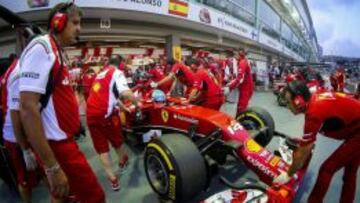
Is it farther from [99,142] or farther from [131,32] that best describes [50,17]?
[131,32]

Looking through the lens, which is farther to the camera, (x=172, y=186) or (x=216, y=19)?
(x=216, y=19)

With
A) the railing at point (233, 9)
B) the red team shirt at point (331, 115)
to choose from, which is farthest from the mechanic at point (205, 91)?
the railing at point (233, 9)

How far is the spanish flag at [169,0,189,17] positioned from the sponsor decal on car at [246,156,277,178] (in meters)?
9.72

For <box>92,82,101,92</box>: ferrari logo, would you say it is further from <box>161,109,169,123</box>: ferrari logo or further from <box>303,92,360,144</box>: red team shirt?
<box>303,92,360,144</box>: red team shirt

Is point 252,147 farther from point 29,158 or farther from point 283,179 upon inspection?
point 29,158

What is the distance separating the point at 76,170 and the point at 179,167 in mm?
1213

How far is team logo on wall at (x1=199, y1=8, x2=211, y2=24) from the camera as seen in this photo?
48.4 ft

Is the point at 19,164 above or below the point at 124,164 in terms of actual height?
above

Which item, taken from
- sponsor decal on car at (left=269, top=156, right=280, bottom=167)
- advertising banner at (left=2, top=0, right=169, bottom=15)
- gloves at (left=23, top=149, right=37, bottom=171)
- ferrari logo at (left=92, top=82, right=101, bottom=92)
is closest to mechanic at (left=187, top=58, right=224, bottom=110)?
ferrari logo at (left=92, top=82, right=101, bottom=92)

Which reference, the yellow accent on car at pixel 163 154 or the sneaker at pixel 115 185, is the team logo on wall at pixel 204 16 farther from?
the yellow accent on car at pixel 163 154

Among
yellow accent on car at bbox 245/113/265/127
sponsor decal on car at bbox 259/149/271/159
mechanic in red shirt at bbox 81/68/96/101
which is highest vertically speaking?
mechanic in red shirt at bbox 81/68/96/101

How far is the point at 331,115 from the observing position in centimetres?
272

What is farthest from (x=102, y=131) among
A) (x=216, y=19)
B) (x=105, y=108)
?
(x=216, y=19)

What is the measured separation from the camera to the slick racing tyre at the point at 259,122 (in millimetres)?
4641
